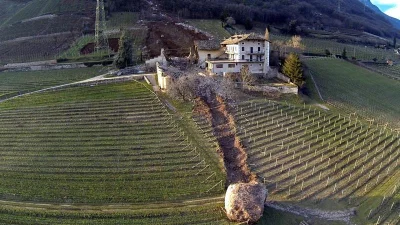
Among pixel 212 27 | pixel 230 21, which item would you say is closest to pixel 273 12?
pixel 230 21

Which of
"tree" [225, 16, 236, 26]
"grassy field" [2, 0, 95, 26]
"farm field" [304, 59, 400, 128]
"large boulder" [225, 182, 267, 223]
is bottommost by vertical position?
"large boulder" [225, 182, 267, 223]

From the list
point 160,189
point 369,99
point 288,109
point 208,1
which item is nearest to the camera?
point 160,189

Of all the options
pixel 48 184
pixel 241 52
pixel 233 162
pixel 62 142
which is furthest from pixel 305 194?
pixel 241 52

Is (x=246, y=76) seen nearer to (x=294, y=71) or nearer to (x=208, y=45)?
(x=294, y=71)

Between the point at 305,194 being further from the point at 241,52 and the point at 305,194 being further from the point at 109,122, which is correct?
the point at 241,52

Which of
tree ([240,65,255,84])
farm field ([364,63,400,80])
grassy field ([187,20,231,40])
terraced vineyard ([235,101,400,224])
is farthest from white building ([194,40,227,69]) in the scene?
farm field ([364,63,400,80])

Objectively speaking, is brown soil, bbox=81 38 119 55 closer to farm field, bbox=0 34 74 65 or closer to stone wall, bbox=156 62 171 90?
farm field, bbox=0 34 74 65

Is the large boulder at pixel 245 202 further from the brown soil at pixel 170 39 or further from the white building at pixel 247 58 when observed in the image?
the brown soil at pixel 170 39
